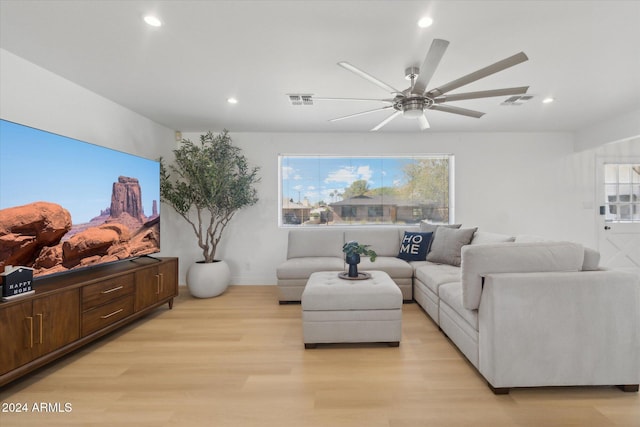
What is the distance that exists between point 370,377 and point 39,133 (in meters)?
2.97

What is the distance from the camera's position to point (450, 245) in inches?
146

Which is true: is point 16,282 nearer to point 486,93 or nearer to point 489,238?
point 486,93

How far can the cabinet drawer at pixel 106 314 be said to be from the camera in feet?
7.82

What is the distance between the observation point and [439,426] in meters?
1.60

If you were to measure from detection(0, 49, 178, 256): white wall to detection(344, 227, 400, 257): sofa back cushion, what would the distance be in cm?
311

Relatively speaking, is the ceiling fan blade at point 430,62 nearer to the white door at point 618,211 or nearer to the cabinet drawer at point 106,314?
the cabinet drawer at point 106,314

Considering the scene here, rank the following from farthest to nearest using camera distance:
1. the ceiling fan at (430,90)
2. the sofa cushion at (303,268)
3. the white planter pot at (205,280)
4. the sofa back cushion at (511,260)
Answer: the white planter pot at (205,280), the sofa cushion at (303,268), the sofa back cushion at (511,260), the ceiling fan at (430,90)

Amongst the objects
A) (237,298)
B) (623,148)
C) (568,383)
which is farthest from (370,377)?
(623,148)

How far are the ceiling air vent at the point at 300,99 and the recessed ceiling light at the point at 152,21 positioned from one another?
1.42 m

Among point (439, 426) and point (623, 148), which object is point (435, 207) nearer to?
point (623, 148)

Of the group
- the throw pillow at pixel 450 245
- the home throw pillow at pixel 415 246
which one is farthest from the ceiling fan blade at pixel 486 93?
the home throw pillow at pixel 415 246

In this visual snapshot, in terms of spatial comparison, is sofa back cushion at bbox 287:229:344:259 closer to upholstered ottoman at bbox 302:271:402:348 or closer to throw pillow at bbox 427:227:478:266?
throw pillow at bbox 427:227:478:266

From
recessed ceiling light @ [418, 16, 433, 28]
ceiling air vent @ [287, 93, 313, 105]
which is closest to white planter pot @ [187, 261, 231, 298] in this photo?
ceiling air vent @ [287, 93, 313, 105]

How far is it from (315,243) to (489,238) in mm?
2261
